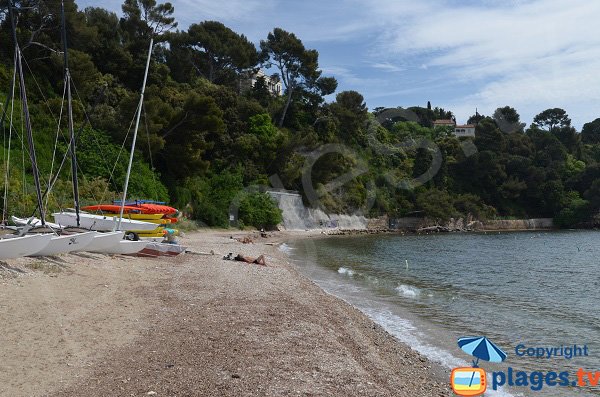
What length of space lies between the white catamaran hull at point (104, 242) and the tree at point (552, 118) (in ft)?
422

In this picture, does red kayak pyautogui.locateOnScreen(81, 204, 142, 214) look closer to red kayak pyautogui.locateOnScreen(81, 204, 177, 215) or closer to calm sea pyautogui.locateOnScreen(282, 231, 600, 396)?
red kayak pyautogui.locateOnScreen(81, 204, 177, 215)

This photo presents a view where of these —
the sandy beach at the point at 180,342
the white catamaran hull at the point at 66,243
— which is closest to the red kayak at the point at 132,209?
the white catamaran hull at the point at 66,243

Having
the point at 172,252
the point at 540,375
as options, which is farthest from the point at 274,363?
the point at 172,252

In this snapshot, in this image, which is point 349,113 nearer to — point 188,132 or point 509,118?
point 188,132

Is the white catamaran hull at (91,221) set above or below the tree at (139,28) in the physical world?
below

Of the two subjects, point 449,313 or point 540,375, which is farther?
point 449,313

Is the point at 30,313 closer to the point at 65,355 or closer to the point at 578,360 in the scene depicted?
the point at 65,355

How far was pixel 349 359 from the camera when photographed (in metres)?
8.30

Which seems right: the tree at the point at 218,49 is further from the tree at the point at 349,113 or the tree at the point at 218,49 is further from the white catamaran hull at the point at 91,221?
the white catamaran hull at the point at 91,221

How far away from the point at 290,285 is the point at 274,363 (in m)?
8.91

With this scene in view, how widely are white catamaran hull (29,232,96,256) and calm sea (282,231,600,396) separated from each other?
26.3ft

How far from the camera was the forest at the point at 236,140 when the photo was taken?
35281 mm

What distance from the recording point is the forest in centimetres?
3528

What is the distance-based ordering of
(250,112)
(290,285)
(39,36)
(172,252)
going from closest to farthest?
(290,285) → (172,252) → (39,36) → (250,112)
